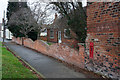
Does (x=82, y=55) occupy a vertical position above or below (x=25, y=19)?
below

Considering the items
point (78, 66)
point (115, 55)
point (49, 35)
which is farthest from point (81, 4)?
point (49, 35)

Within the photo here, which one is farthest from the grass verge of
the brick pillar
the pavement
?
the brick pillar

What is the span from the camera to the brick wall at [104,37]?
4543 mm

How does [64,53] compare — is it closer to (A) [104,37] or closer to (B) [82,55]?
(B) [82,55]


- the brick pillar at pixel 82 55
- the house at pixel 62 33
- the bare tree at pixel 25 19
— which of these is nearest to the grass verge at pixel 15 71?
the brick pillar at pixel 82 55

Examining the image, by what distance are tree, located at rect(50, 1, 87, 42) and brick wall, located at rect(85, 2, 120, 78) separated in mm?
2100

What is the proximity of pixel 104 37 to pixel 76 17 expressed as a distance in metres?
3.57

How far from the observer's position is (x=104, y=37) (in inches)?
197

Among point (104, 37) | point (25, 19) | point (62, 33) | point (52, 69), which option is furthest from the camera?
point (25, 19)

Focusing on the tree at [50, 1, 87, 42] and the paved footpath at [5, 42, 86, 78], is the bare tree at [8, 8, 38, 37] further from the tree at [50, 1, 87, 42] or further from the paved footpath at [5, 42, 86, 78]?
the paved footpath at [5, 42, 86, 78]

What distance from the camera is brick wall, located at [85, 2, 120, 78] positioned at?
4.54 meters

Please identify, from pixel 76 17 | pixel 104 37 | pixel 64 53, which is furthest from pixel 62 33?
pixel 104 37

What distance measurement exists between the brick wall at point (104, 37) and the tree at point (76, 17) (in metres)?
2.10

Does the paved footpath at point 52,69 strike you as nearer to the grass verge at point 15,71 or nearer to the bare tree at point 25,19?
the grass verge at point 15,71
